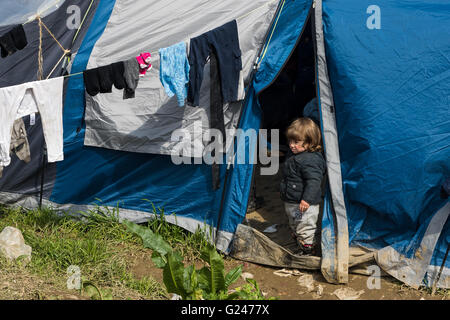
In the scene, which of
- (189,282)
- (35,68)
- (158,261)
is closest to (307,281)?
(189,282)

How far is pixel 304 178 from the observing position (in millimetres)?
4418

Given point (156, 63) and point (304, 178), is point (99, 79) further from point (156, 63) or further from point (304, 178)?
point (304, 178)

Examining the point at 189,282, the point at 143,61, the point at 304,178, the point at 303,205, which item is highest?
the point at 143,61

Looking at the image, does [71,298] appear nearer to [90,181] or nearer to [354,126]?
[90,181]

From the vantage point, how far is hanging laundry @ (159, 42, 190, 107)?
415cm

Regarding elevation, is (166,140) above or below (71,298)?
above

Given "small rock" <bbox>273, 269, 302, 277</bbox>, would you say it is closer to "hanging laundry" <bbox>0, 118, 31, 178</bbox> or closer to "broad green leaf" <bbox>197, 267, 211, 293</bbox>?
"broad green leaf" <bbox>197, 267, 211, 293</bbox>

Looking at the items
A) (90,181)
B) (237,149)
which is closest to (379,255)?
(237,149)

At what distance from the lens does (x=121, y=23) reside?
16.6ft

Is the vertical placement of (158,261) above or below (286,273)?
above

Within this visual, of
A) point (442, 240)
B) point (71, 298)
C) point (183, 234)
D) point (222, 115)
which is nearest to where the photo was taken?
point (71, 298)

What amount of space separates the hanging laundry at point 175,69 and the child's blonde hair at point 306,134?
99 cm

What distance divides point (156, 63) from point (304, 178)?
5.61 ft

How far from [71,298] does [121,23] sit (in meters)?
2.67
